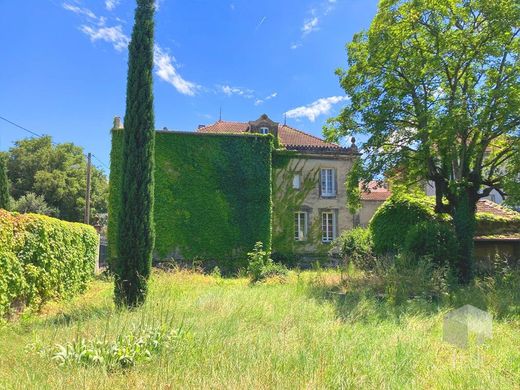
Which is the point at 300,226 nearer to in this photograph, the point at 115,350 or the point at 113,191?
the point at 113,191

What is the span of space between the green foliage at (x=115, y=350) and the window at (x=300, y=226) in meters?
17.0

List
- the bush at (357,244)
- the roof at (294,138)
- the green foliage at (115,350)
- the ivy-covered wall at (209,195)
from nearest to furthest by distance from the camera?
the green foliage at (115,350), the bush at (357,244), the ivy-covered wall at (209,195), the roof at (294,138)

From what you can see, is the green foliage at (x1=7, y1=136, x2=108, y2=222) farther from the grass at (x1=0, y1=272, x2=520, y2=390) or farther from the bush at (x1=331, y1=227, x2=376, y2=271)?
the grass at (x1=0, y1=272, x2=520, y2=390)

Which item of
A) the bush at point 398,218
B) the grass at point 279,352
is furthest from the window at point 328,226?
the grass at point 279,352

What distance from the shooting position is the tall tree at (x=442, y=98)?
1070 centimetres

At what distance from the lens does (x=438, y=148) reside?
11.6 metres

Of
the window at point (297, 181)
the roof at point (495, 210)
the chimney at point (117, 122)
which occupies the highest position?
the chimney at point (117, 122)

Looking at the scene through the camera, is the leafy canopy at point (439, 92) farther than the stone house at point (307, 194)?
No

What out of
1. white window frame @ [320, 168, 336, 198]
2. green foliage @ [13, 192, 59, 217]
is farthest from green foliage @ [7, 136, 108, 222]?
white window frame @ [320, 168, 336, 198]

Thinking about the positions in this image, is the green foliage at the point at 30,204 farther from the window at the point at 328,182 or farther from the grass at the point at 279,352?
the grass at the point at 279,352

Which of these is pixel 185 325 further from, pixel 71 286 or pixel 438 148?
pixel 438 148

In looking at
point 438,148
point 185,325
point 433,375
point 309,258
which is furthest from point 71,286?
point 309,258

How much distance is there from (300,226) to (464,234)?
10.1m

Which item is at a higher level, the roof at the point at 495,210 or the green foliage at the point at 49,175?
the green foliage at the point at 49,175
